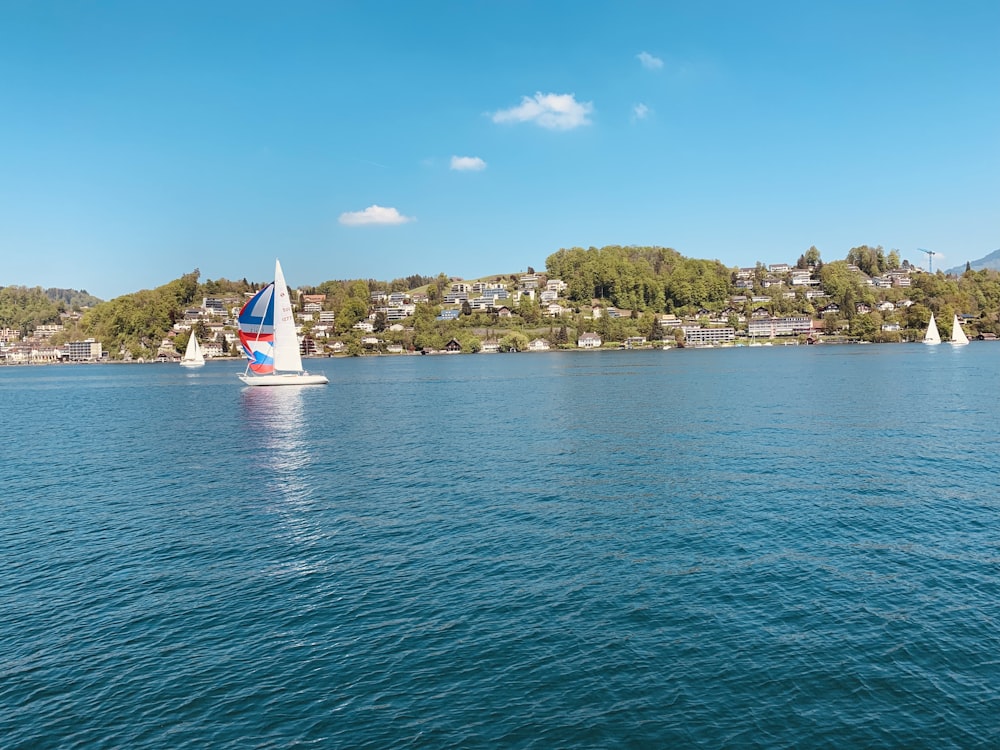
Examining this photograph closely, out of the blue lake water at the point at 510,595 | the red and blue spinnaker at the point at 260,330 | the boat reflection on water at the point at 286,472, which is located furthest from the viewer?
the red and blue spinnaker at the point at 260,330

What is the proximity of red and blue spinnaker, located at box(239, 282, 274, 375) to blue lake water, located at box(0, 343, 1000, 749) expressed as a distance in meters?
58.4

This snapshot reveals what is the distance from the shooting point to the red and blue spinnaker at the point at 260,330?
11050 cm

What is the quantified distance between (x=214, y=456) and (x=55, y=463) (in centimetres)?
1178

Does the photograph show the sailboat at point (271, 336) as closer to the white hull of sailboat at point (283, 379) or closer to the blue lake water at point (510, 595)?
the white hull of sailboat at point (283, 379)

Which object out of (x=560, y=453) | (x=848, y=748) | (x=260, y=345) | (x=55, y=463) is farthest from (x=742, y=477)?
(x=260, y=345)

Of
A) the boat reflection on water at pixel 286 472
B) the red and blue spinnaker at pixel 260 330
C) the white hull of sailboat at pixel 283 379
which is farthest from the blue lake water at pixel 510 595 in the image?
the white hull of sailboat at pixel 283 379

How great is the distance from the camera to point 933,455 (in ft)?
153

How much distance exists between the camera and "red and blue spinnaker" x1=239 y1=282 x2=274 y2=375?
110 metres

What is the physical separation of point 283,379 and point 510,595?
10091 cm

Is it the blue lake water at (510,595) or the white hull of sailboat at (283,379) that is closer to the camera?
the blue lake water at (510,595)

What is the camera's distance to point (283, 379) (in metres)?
117

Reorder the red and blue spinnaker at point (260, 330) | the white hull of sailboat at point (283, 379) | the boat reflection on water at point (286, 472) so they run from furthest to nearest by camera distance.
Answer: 1. the white hull of sailboat at point (283, 379)
2. the red and blue spinnaker at point (260, 330)
3. the boat reflection on water at point (286, 472)

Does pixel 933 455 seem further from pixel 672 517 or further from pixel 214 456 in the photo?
pixel 214 456

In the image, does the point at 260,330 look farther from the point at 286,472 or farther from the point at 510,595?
the point at 510,595
